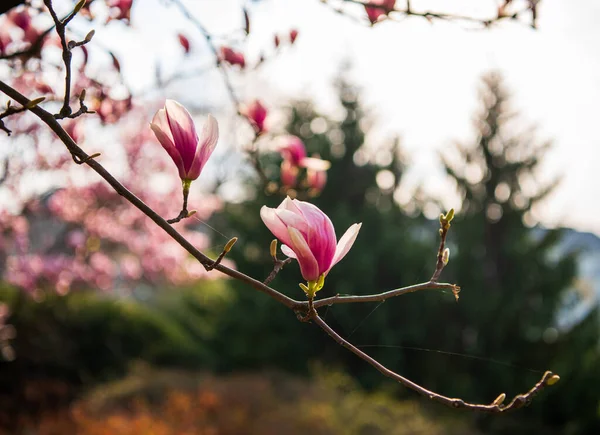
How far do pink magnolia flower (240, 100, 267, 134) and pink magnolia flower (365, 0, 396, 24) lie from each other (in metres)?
0.50

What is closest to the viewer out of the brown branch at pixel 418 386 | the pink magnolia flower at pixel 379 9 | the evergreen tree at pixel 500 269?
the brown branch at pixel 418 386

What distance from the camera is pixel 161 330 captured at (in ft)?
24.1

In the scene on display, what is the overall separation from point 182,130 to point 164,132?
0.08 ft

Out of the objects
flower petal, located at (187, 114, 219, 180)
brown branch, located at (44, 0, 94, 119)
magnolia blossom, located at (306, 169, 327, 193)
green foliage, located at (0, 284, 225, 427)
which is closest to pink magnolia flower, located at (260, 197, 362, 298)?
flower petal, located at (187, 114, 219, 180)

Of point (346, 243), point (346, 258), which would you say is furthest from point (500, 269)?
point (346, 243)

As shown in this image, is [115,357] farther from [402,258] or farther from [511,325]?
[511,325]

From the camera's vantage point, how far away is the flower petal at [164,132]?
2.67ft

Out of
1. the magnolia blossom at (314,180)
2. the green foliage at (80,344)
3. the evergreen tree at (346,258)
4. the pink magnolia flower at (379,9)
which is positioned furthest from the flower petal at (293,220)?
the green foliage at (80,344)

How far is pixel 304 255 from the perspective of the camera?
0.78m

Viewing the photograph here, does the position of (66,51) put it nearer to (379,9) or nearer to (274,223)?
(274,223)

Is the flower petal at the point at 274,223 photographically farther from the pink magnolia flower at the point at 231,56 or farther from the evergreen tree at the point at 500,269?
the evergreen tree at the point at 500,269

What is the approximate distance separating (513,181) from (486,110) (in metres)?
0.86

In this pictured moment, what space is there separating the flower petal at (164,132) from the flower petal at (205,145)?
0.02m

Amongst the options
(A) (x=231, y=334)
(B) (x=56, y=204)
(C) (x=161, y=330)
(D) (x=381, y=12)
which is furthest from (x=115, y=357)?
(D) (x=381, y=12)
